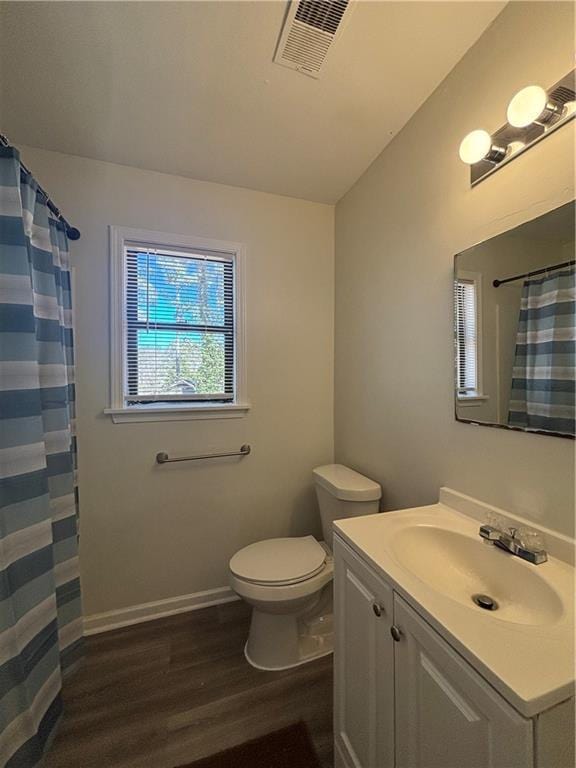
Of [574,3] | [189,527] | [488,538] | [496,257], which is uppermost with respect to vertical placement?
[574,3]

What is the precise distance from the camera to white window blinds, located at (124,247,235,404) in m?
1.82

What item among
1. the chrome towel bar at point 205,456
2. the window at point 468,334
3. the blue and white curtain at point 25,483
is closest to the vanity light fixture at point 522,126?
the window at point 468,334

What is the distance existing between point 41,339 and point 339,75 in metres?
1.55

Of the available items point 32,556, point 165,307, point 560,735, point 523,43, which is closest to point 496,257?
point 523,43

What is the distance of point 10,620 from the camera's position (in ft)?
3.35

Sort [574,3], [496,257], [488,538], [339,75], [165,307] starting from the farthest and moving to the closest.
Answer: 1. [165,307]
2. [339,75]
3. [496,257]
4. [488,538]
5. [574,3]

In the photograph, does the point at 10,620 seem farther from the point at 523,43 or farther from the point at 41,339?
the point at 523,43

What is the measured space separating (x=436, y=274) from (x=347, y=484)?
3.53 ft

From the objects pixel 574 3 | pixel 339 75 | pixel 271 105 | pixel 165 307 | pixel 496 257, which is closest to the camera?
pixel 574 3

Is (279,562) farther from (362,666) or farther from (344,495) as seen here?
(362,666)

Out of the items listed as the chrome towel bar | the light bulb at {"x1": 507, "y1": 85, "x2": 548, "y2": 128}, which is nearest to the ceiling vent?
the light bulb at {"x1": 507, "y1": 85, "x2": 548, "y2": 128}

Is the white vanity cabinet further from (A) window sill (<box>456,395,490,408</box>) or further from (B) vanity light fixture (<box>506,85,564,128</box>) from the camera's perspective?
(B) vanity light fixture (<box>506,85,564,128</box>)

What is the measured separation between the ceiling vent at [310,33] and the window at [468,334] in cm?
93

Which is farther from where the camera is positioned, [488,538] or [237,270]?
[237,270]
